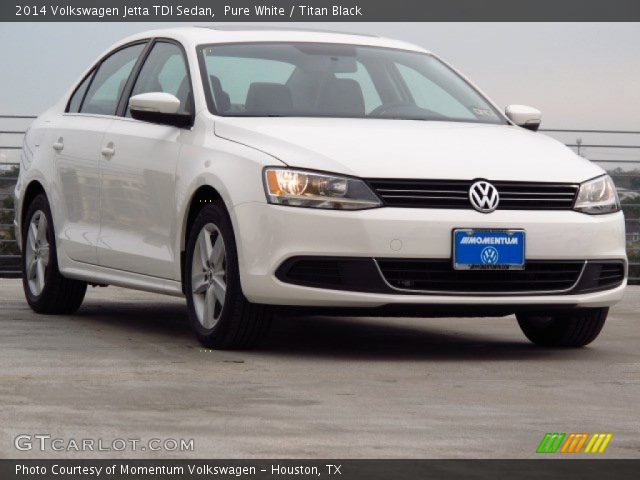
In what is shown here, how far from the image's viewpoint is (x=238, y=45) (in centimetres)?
913

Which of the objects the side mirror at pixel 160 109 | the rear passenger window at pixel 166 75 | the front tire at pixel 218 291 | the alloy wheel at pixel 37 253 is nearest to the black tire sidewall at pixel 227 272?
the front tire at pixel 218 291

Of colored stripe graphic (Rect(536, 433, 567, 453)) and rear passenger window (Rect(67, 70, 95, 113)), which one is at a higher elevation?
rear passenger window (Rect(67, 70, 95, 113))

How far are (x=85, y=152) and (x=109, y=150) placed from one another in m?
0.42

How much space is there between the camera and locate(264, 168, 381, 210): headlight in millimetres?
7711

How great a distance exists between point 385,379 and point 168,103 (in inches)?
84.9

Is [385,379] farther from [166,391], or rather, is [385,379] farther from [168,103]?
[168,103]

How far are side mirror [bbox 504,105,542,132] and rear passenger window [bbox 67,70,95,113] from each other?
2.73m

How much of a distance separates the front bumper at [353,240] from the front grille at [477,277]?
39 millimetres

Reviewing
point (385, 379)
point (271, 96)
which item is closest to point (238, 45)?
point (271, 96)

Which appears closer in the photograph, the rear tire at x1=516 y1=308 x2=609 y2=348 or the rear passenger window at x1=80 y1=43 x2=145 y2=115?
the rear tire at x1=516 y1=308 x2=609 y2=348

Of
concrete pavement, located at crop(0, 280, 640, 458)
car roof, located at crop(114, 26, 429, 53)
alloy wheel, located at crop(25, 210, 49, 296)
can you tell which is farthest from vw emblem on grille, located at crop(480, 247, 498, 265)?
alloy wheel, located at crop(25, 210, 49, 296)

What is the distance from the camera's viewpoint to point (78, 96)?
1052 cm

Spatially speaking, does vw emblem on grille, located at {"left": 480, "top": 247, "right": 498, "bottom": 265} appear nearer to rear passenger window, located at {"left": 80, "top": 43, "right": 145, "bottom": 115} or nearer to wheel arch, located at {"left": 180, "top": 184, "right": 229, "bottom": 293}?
wheel arch, located at {"left": 180, "top": 184, "right": 229, "bottom": 293}

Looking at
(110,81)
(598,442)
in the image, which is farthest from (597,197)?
(110,81)
